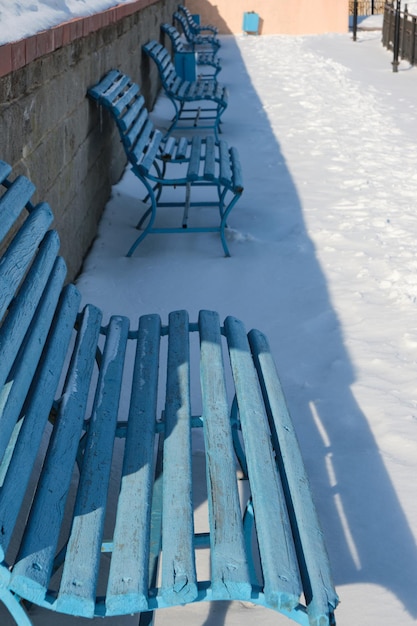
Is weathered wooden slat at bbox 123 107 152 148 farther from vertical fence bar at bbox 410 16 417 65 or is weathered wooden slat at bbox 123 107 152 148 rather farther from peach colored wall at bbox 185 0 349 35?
peach colored wall at bbox 185 0 349 35

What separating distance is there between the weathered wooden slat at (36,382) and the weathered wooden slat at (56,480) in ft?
0.17

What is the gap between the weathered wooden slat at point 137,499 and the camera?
1.64 meters

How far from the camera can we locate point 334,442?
3.07 m

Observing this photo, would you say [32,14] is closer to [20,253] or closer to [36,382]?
[20,253]

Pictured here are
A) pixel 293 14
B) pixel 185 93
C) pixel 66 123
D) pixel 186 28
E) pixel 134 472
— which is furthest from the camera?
pixel 293 14

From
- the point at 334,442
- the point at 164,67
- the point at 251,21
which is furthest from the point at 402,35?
the point at 334,442

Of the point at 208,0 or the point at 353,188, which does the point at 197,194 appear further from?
the point at 208,0

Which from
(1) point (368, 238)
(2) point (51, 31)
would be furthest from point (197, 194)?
(2) point (51, 31)

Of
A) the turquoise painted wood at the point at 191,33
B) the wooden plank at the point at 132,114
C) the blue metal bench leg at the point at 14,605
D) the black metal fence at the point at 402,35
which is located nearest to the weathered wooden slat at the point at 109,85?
the wooden plank at the point at 132,114

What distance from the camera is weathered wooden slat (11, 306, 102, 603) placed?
1.63m

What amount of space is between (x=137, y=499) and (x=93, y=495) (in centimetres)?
10

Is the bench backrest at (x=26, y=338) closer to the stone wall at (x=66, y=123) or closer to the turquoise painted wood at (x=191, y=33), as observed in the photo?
the stone wall at (x=66, y=123)

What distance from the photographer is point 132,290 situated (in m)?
4.44

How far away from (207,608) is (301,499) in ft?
1.74
